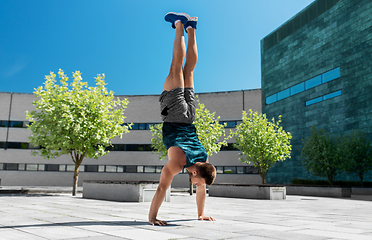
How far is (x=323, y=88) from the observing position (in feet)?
106

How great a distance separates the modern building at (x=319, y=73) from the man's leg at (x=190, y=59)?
27016 mm

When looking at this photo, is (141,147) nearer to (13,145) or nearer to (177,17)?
(13,145)

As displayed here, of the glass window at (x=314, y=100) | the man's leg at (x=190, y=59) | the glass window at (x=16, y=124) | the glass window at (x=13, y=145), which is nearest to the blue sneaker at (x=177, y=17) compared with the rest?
the man's leg at (x=190, y=59)

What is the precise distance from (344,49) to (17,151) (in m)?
37.5

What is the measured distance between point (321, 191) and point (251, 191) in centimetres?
714

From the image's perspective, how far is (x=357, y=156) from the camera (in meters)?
25.7

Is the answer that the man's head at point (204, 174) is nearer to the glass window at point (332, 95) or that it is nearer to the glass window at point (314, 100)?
the glass window at point (332, 95)

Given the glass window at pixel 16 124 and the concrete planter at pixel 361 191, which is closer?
the concrete planter at pixel 361 191

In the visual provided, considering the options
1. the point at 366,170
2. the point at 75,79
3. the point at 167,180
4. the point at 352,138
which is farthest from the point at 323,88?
the point at 167,180

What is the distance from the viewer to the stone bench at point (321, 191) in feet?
68.4

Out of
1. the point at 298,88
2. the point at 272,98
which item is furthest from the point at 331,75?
the point at 272,98

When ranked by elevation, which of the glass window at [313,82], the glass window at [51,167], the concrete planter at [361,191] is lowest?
the concrete planter at [361,191]

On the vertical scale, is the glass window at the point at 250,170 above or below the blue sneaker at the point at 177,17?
below

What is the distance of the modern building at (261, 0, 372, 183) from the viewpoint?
2869cm
